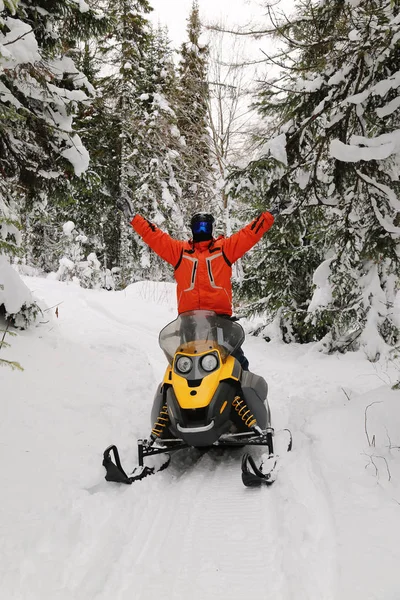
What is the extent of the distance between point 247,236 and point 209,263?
473 mm

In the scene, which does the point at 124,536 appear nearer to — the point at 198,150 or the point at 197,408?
the point at 197,408

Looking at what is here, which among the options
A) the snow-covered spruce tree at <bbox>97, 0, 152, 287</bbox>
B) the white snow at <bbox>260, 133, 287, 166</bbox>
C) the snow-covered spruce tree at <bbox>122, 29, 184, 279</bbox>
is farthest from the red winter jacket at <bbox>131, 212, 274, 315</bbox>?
the snow-covered spruce tree at <bbox>97, 0, 152, 287</bbox>

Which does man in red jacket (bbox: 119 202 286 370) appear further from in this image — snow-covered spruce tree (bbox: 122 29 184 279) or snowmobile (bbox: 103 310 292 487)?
snow-covered spruce tree (bbox: 122 29 184 279)

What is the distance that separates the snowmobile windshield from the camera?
13.8 feet

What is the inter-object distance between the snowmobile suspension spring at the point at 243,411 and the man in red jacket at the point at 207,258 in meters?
0.55

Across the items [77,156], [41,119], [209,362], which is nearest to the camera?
[209,362]

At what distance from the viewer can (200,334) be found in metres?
4.25

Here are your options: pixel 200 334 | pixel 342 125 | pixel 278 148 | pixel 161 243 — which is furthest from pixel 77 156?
pixel 342 125

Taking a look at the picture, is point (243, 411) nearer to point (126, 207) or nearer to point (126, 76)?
point (126, 207)

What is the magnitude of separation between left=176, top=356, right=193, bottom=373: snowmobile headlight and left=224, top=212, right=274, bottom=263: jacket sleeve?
1.20m

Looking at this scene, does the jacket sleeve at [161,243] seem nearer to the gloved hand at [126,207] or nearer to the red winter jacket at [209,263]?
the red winter jacket at [209,263]

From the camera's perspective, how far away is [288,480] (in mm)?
3482

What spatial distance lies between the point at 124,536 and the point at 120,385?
3529 millimetres

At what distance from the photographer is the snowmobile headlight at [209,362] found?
3.96 metres
